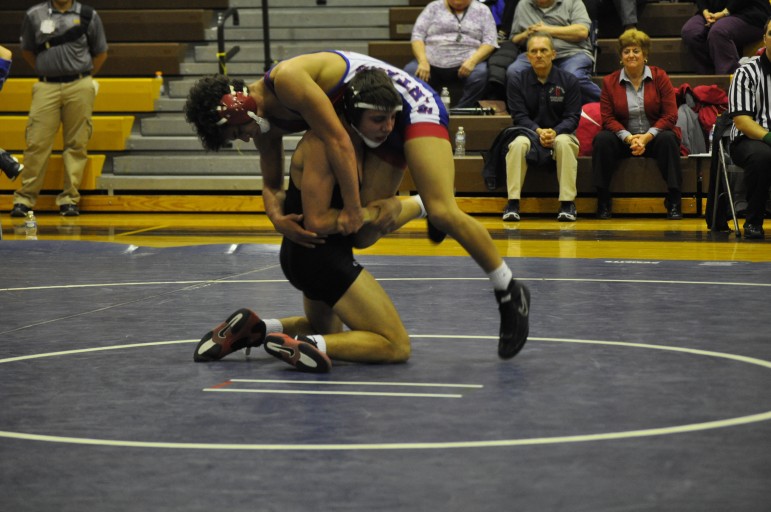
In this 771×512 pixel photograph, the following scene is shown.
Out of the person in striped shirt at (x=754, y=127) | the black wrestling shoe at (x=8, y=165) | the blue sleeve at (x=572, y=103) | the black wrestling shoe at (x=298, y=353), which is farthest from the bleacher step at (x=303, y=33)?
the black wrestling shoe at (x=298, y=353)

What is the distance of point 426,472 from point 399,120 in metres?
1.32

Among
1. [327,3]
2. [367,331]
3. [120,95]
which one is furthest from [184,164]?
[367,331]

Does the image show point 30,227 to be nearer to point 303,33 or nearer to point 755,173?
point 303,33

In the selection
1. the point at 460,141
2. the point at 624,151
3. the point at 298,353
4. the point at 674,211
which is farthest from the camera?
the point at 460,141

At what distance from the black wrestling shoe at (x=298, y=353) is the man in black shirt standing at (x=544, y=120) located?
13.8 feet

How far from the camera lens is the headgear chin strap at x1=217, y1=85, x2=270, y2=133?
3145 millimetres

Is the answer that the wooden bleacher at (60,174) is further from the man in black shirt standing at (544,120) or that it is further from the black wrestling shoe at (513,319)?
the black wrestling shoe at (513,319)

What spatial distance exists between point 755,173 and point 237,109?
11.9 feet

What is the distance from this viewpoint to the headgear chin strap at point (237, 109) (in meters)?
3.14

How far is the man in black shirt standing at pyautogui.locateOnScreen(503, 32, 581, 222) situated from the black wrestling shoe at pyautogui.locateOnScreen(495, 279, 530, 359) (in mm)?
3979

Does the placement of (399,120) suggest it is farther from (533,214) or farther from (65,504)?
(533,214)

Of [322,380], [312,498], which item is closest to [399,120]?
[322,380]

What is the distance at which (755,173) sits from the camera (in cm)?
601

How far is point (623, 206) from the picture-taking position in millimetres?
7418
